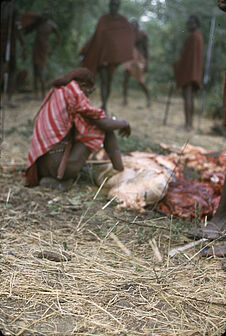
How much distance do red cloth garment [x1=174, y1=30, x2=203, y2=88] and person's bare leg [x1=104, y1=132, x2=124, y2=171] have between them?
348 cm

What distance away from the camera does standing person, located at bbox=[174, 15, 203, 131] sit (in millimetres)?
5941

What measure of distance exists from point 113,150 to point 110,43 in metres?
3.40

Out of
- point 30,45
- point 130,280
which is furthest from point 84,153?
point 30,45

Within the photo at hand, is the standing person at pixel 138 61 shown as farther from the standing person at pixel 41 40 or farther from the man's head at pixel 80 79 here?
the man's head at pixel 80 79

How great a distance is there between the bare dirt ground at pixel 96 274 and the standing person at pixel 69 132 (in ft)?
0.67

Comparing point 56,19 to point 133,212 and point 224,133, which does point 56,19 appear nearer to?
point 224,133

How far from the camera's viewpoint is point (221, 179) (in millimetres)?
3049

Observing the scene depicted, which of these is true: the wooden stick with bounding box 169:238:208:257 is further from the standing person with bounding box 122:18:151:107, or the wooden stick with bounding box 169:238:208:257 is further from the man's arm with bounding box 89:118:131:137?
the standing person with bounding box 122:18:151:107

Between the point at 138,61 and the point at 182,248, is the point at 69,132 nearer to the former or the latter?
the point at 182,248

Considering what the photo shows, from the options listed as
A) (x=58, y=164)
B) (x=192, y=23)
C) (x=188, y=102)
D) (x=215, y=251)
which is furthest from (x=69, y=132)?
(x=192, y=23)

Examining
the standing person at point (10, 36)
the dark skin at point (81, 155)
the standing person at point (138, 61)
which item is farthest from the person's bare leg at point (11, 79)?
the dark skin at point (81, 155)

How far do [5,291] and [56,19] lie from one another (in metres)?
7.46

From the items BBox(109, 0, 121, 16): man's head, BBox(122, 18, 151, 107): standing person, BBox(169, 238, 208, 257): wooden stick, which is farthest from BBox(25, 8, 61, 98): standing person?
BBox(169, 238, 208, 257): wooden stick

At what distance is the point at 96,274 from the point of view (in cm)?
180
